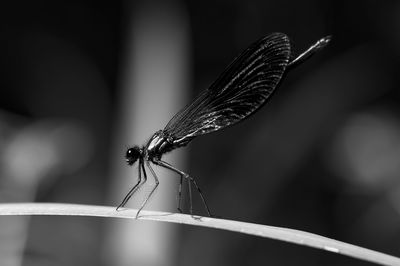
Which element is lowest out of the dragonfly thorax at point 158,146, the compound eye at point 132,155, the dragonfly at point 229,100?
the compound eye at point 132,155

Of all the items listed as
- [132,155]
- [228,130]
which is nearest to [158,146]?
[132,155]

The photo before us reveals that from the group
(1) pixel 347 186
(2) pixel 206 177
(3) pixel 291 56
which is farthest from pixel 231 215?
(3) pixel 291 56

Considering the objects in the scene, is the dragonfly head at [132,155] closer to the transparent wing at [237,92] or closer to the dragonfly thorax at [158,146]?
the dragonfly thorax at [158,146]

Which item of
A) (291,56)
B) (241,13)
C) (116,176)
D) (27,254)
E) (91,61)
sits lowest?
(27,254)

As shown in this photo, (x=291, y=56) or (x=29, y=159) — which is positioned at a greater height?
(x=291, y=56)

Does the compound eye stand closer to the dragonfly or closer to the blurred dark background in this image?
the dragonfly

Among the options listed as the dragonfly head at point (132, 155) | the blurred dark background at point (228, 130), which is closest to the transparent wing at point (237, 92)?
the dragonfly head at point (132, 155)

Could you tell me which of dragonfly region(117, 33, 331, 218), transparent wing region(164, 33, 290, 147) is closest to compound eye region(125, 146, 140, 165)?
dragonfly region(117, 33, 331, 218)

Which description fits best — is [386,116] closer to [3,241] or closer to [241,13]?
[241,13]
